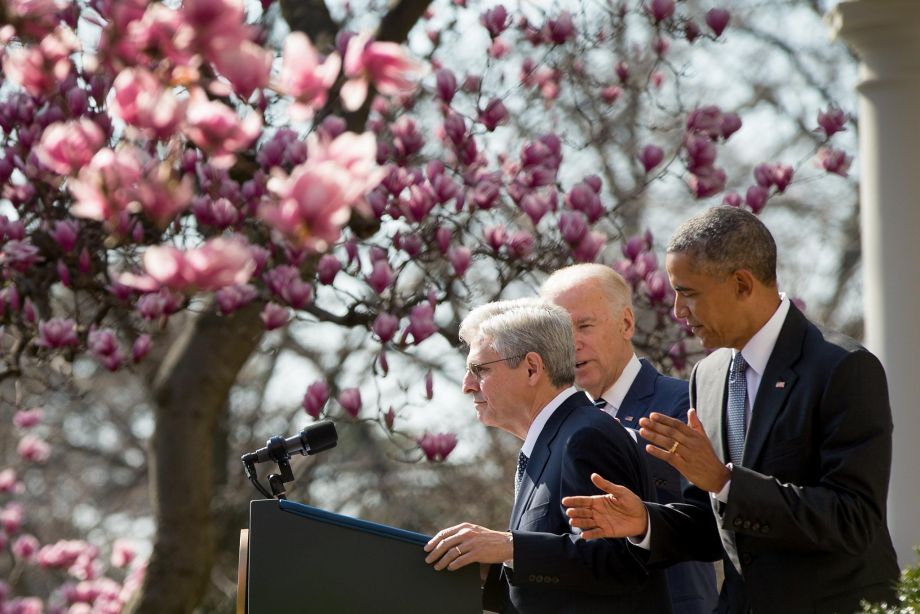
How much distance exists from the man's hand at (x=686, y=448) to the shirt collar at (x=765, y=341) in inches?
15.4

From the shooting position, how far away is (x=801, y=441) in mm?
3189

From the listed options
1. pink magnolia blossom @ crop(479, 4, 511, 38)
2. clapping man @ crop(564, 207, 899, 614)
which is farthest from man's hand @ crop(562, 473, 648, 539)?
pink magnolia blossom @ crop(479, 4, 511, 38)

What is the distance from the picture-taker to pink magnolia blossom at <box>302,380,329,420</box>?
5.36 m

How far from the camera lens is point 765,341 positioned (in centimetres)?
330

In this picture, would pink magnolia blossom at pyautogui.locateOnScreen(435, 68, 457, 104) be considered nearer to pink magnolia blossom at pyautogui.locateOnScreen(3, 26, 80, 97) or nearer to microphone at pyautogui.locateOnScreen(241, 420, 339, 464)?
microphone at pyautogui.locateOnScreen(241, 420, 339, 464)

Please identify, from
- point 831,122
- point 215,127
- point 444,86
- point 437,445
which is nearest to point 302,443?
point 215,127

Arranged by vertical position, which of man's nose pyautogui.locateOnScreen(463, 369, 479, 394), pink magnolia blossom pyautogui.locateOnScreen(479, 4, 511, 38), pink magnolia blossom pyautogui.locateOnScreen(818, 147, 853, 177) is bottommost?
man's nose pyautogui.locateOnScreen(463, 369, 479, 394)

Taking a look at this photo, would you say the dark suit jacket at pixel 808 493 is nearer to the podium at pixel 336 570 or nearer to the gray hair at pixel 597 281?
the podium at pixel 336 570

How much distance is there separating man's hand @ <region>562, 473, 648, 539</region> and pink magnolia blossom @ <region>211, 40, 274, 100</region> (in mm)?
1415

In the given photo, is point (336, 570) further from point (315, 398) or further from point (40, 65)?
point (315, 398)

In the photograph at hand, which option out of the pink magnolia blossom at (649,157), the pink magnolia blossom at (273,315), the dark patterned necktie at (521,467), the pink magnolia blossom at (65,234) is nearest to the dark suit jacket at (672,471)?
the dark patterned necktie at (521,467)

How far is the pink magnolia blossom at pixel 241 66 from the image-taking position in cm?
184

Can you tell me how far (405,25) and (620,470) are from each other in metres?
3.44

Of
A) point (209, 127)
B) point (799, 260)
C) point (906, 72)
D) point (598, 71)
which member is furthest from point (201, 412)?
point (799, 260)
